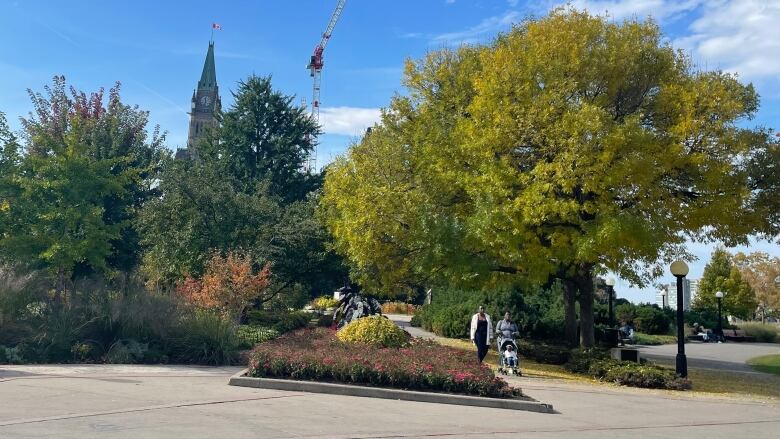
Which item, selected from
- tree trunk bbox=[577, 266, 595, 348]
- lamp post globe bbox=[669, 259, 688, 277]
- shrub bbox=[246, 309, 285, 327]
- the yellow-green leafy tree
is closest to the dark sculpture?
shrub bbox=[246, 309, 285, 327]

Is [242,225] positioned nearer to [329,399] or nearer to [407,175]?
[407,175]

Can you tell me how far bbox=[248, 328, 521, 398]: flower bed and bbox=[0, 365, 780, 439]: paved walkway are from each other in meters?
0.71

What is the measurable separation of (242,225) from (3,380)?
13.3m

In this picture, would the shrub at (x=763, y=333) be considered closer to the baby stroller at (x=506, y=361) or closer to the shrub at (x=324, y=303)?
the shrub at (x=324, y=303)

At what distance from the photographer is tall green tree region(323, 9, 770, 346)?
16266 millimetres

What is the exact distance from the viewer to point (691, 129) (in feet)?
54.8

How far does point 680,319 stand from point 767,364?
11.7 meters

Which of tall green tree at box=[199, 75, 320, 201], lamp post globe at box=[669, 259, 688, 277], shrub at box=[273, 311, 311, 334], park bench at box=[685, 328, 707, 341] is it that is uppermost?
tall green tree at box=[199, 75, 320, 201]

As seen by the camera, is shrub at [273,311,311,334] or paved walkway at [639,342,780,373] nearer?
shrub at [273,311,311,334]

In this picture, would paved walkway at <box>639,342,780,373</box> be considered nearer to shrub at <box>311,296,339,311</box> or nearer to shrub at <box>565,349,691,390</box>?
shrub at <box>565,349,691,390</box>

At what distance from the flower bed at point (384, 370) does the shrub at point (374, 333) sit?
7.49ft

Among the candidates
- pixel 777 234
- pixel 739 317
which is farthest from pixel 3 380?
pixel 739 317

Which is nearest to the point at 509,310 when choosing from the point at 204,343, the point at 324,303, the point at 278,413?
the point at 204,343

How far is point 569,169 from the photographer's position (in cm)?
1597
